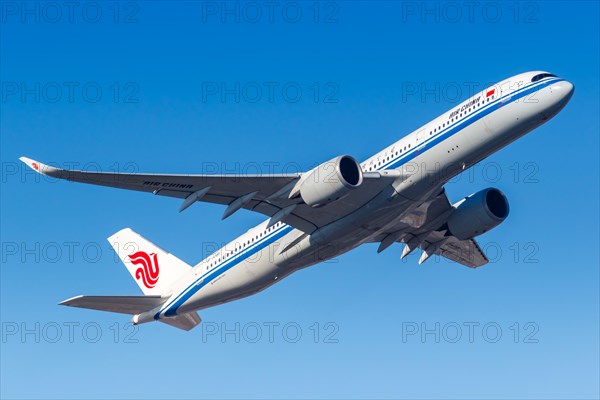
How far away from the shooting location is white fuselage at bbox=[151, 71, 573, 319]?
35656mm

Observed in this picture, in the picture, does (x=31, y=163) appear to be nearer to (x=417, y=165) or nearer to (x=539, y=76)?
(x=417, y=165)

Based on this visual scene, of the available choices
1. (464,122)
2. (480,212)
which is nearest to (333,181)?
(464,122)

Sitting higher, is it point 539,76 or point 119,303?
point 539,76

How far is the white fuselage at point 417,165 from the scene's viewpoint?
117 feet

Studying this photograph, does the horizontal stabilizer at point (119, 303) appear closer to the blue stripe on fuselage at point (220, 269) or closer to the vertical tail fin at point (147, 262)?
the blue stripe on fuselage at point (220, 269)

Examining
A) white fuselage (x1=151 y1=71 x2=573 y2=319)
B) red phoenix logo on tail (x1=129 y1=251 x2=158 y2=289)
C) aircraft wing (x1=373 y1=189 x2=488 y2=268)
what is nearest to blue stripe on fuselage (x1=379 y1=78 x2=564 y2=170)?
white fuselage (x1=151 y1=71 x2=573 y2=319)

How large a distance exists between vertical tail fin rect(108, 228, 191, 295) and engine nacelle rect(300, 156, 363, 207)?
12684mm

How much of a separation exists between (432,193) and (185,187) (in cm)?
1015

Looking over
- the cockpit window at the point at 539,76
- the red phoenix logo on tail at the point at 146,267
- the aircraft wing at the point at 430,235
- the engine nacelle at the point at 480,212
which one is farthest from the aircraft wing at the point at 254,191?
the red phoenix logo on tail at the point at 146,267

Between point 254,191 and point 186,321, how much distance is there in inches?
483

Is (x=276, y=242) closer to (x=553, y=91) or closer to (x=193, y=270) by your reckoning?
(x=193, y=270)

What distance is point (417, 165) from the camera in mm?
36531

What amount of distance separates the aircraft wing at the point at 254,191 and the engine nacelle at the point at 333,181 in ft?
2.15

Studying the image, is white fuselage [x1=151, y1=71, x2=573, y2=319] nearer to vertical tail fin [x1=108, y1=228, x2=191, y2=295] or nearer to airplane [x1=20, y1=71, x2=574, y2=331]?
airplane [x1=20, y1=71, x2=574, y2=331]
